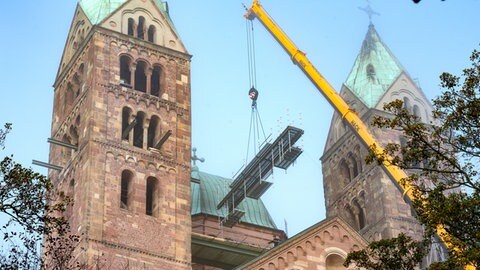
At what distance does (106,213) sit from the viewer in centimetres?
4641

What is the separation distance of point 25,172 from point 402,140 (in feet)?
141

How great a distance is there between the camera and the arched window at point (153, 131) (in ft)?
169

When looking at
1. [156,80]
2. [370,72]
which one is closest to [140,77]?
[156,80]

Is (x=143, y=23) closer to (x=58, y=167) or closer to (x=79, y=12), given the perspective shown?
(x=79, y=12)

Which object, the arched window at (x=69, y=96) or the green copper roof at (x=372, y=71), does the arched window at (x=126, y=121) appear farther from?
the green copper roof at (x=372, y=71)

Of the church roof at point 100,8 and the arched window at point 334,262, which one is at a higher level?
the church roof at point 100,8

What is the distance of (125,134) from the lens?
50281 millimetres

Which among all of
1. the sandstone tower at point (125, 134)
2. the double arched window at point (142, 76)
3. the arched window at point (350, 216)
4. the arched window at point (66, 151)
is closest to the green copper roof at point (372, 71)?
the arched window at point (350, 216)

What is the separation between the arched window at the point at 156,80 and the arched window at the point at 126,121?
271 cm

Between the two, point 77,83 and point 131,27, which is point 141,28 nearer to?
point 131,27

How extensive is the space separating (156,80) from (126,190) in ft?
24.7

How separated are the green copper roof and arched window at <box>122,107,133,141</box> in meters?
18.2

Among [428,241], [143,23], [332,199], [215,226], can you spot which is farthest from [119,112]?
[428,241]

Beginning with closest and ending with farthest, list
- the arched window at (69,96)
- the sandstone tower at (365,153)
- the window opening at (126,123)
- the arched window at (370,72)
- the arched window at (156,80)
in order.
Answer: the window opening at (126,123), the arched window at (156,80), the arched window at (69,96), the sandstone tower at (365,153), the arched window at (370,72)
